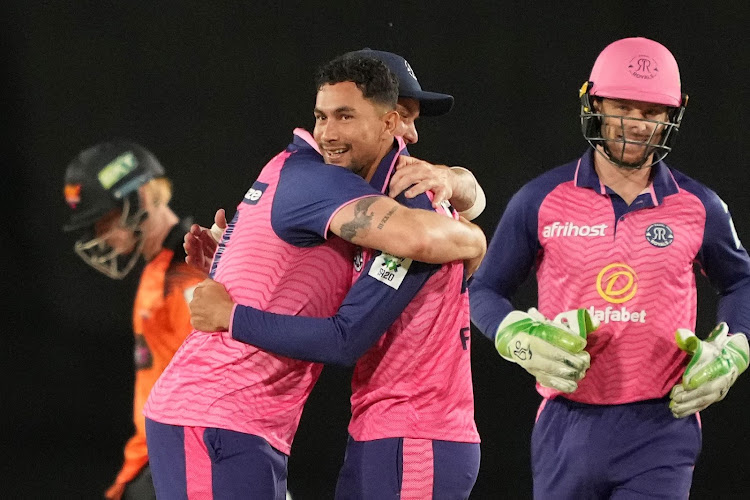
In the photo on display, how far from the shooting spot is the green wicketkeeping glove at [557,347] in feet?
8.41

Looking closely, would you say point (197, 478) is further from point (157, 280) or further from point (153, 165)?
point (153, 165)

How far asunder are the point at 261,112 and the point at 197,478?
240 cm

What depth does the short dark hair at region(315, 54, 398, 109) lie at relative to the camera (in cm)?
253

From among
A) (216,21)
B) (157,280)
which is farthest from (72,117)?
(157,280)

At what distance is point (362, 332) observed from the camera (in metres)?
2.37

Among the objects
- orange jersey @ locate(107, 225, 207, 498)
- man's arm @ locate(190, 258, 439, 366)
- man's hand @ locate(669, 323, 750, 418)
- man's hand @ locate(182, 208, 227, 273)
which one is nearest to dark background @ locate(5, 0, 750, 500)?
orange jersey @ locate(107, 225, 207, 498)

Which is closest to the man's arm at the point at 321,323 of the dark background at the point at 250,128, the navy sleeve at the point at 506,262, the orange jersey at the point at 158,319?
the navy sleeve at the point at 506,262

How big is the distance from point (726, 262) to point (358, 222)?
1000mm

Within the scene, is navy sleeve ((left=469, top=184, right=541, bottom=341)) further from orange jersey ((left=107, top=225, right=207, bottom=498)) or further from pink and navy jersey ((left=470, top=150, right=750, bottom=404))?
orange jersey ((left=107, top=225, right=207, bottom=498))

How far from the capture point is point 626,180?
282 centimetres

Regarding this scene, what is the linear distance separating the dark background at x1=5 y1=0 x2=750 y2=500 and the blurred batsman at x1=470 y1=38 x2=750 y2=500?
5.29 feet

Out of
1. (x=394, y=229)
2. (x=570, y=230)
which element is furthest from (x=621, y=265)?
(x=394, y=229)

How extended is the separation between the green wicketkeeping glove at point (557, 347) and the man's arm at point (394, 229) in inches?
13.8

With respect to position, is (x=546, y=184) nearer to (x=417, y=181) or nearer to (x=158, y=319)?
(x=417, y=181)
